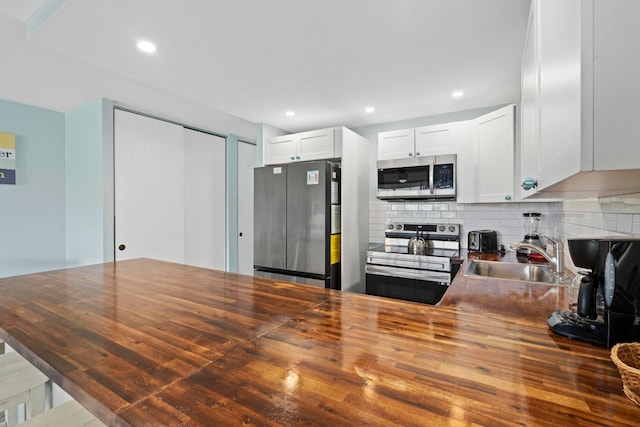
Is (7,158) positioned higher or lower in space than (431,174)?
higher

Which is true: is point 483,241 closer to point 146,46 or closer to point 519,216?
point 519,216

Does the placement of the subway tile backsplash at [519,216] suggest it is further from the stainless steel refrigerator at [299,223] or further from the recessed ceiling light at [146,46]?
the recessed ceiling light at [146,46]

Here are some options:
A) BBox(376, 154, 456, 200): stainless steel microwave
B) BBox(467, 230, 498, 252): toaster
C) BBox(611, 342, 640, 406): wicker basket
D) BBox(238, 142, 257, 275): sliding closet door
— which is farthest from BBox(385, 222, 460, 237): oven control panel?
BBox(611, 342, 640, 406): wicker basket

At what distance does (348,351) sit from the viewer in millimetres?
780

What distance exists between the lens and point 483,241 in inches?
110

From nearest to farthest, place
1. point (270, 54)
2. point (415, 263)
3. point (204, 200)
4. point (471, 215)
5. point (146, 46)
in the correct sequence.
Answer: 1. point (146, 46)
2. point (270, 54)
3. point (415, 263)
4. point (471, 215)
5. point (204, 200)

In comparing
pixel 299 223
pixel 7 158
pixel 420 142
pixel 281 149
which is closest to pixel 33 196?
pixel 7 158

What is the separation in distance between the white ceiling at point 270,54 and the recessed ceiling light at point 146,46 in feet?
0.15

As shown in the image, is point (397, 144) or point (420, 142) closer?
point (420, 142)

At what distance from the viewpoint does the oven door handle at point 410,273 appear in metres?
2.58

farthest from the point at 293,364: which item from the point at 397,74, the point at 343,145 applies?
the point at 343,145

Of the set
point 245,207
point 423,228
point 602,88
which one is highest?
point 602,88

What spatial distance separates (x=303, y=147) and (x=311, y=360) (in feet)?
9.37

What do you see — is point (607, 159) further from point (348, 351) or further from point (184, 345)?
point (184, 345)
